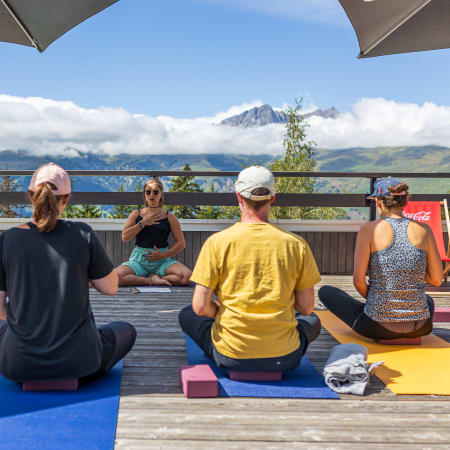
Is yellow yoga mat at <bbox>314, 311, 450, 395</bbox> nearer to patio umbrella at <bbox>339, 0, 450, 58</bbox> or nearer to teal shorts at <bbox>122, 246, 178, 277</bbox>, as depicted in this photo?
teal shorts at <bbox>122, 246, 178, 277</bbox>

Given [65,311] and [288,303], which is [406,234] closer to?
[288,303]

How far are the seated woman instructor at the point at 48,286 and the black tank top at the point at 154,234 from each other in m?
2.69

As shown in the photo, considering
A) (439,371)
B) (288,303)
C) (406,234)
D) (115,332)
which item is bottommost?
(439,371)

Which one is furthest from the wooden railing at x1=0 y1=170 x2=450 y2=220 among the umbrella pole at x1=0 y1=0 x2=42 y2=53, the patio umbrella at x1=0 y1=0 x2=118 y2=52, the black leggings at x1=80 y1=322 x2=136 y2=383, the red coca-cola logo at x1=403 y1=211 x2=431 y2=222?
the black leggings at x1=80 y1=322 x2=136 y2=383

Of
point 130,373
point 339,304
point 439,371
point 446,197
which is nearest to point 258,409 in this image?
point 130,373

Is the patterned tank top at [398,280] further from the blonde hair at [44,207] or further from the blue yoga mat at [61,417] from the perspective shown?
the blonde hair at [44,207]

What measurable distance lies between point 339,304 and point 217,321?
4.00 ft

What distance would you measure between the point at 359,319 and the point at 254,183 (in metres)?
1.38

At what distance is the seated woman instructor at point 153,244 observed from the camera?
5.07m

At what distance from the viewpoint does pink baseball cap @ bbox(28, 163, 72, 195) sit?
2285mm

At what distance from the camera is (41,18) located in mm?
3818

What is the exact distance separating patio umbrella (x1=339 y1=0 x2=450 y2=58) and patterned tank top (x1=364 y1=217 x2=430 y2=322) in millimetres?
1736

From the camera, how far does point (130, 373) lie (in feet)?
8.84

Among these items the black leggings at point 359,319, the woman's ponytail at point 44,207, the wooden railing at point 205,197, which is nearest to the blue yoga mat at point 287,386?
the black leggings at point 359,319
